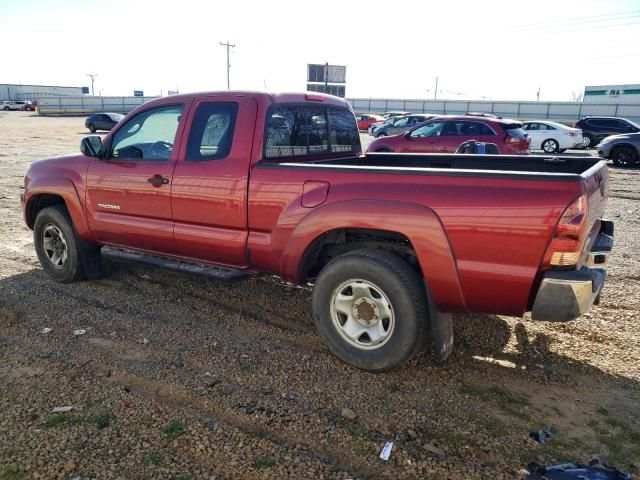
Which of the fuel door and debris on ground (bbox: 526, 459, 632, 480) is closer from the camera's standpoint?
debris on ground (bbox: 526, 459, 632, 480)

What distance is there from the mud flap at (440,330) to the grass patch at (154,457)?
188 centimetres

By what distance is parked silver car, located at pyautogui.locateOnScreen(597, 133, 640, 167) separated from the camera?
1664 cm

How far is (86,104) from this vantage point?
63000 mm

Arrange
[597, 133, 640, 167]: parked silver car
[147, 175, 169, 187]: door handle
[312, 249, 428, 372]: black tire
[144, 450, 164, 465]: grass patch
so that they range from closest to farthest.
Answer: [144, 450, 164, 465]: grass patch < [312, 249, 428, 372]: black tire < [147, 175, 169, 187]: door handle < [597, 133, 640, 167]: parked silver car

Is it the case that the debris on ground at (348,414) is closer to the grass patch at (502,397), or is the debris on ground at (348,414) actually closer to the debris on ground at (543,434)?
the grass patch at (502,397)

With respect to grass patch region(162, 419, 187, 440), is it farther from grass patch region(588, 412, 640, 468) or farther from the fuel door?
grass patch region(588, 412, 640, 468)

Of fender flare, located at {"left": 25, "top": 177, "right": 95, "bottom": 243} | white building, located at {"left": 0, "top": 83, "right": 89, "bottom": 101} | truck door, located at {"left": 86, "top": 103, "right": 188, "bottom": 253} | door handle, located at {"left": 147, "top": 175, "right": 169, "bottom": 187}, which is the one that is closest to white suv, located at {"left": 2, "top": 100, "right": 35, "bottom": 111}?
white building, located at {"left": 0, "top": 83, "right": 89, "bottom": 101}

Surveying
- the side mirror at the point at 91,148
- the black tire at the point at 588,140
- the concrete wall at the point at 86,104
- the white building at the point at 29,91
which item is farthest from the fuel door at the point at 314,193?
the white building at the point at 29,91

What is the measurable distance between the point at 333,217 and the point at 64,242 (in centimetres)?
331

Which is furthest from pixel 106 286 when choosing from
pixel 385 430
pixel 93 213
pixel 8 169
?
pixel 8 169

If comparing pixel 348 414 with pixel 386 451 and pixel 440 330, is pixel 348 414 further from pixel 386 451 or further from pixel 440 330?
pixel 440 330

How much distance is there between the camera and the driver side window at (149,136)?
470 cm

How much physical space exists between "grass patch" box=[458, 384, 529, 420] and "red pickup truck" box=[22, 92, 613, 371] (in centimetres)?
34

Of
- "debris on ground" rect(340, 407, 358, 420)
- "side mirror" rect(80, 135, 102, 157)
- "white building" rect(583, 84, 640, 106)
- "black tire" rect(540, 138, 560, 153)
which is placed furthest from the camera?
"white building" rect(583, 84, 640, 106)
